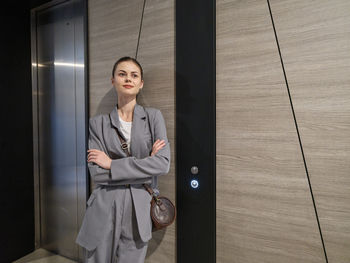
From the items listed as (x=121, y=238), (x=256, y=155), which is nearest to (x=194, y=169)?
(x=256, y=155)

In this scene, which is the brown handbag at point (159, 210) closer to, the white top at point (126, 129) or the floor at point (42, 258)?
the white top at point (126, 129)

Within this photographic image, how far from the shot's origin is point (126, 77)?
4.59 ft

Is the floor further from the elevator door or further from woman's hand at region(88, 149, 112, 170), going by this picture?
woman's hand at region(88, 149, 112, 170)

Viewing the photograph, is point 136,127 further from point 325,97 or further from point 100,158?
point 325,97

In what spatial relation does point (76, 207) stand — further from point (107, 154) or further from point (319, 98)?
point (319, 98)

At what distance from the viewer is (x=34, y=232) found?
7.70 feet

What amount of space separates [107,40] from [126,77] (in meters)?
0.68

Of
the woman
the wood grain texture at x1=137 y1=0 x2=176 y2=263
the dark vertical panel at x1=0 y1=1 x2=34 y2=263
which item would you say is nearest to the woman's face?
the woman

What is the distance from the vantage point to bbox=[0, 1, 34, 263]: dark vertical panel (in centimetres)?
204

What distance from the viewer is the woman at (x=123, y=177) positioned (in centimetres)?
128

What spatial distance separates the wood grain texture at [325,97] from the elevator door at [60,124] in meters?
1.82

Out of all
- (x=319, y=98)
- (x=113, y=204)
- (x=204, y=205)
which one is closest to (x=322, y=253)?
(x=204, y=205)

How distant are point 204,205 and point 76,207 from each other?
142 cm

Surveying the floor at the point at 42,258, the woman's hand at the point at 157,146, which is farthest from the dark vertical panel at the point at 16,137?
the woman's hand at the point at 157,146
